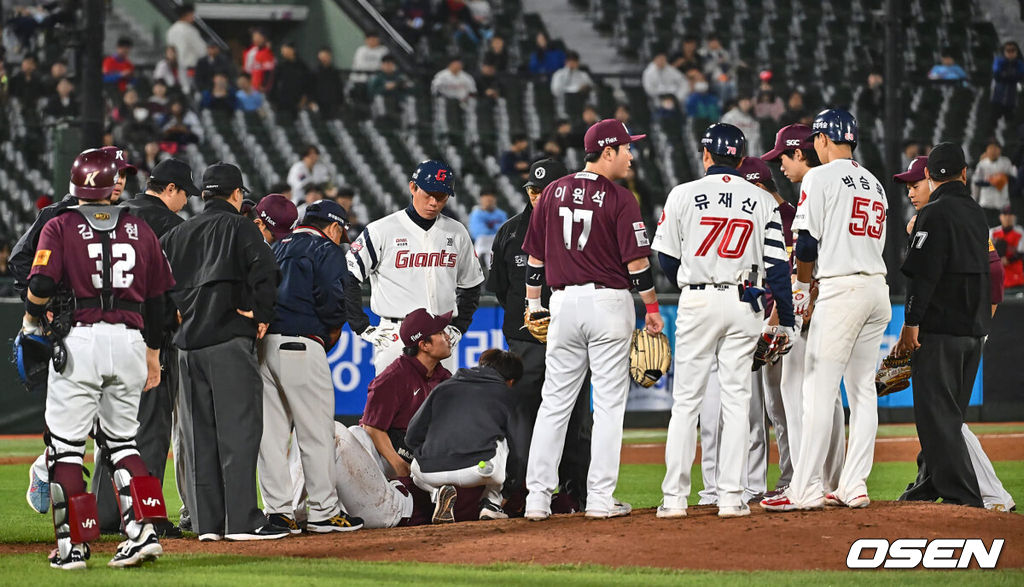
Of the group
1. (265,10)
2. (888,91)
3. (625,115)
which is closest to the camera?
(888,91)

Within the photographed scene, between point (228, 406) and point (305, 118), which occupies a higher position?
point (305, 118)

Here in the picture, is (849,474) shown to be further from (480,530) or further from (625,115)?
(625,115)

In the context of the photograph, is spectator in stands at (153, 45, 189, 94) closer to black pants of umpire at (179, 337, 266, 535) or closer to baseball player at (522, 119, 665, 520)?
black pants of umpire at (179, 337, 266, 535)

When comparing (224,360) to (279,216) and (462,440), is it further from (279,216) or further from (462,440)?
(462,440)

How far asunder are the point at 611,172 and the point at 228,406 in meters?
2.74

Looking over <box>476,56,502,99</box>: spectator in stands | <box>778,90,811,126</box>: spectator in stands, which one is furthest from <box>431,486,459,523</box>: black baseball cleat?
<box>476,56,502,99</box>: spectator in stands

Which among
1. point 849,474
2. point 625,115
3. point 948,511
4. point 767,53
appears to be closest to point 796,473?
point 849,474

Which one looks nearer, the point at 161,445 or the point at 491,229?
the point at 161,445

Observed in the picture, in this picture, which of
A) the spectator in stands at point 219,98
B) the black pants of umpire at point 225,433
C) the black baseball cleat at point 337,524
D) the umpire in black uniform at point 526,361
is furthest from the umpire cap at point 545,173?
the spectator in stands at point 219,98

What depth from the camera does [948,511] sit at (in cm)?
852

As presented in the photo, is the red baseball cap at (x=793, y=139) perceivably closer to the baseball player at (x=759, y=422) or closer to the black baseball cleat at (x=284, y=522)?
the baseball player at (x=759, y=422)

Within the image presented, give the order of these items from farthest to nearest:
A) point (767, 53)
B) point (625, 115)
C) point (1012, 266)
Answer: point (767, 53), point (625, 115), point (1012, 266)

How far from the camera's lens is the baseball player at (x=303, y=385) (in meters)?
8.91

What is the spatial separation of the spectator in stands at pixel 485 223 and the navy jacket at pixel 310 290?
1101cm
